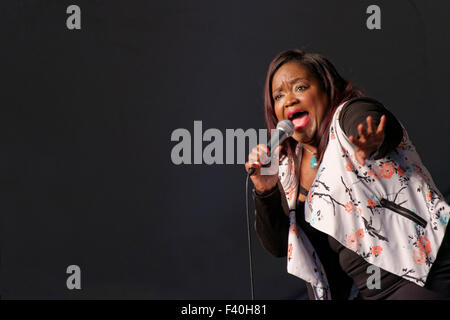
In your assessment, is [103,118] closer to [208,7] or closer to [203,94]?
[203,94]

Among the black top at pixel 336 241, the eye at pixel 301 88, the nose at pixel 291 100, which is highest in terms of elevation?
the eye at pixel 301 88

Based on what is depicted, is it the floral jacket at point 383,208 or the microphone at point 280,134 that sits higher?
the microphone at point 280,134

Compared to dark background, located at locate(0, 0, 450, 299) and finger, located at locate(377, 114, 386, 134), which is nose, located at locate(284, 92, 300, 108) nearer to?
finger, located at locate(377, 114, 386, 134)

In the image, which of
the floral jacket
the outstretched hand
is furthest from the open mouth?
the outstretched hand

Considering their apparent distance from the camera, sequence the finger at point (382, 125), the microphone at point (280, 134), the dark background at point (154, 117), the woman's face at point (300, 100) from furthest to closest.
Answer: the dark background at point (154, 117) < the woman's face at point (300, 100) < the microphone at point (280, 134) < the finger at point (382, 125)

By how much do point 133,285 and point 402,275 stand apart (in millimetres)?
1520

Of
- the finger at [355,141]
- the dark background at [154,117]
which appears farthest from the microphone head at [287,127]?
the dark background at [154,117]

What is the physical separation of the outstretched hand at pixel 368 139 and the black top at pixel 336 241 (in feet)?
0.10

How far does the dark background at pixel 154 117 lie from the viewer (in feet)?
6.97

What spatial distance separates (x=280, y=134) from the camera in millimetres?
1159

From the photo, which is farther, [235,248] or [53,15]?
[235,248]

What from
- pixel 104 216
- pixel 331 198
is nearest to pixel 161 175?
pixel 104 216

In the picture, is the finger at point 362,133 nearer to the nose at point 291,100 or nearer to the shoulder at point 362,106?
the shoulder at point 362,106

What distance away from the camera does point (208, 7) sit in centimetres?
234
